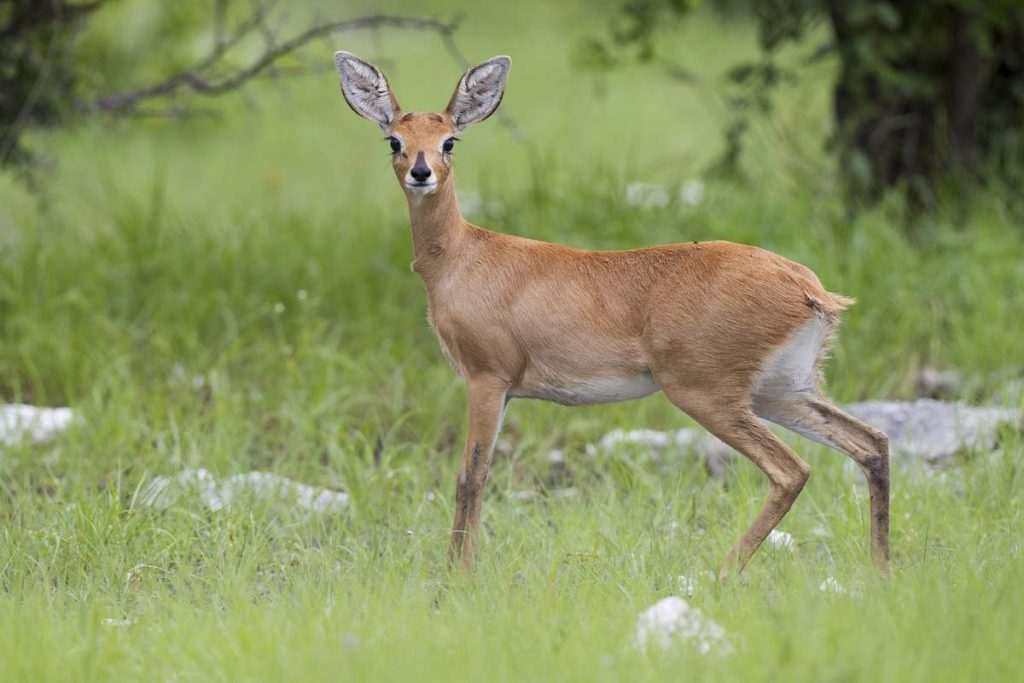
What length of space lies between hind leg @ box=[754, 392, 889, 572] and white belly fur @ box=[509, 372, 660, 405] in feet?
1.14

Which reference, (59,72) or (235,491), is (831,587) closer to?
→ (235,491)

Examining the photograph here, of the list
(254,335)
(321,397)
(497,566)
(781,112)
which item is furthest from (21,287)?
(781,112)

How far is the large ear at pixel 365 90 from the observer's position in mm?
4309

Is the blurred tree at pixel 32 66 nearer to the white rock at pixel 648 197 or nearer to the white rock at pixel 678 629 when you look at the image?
the white rock at pixel 648 197

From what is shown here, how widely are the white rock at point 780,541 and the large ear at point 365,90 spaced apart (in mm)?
1666

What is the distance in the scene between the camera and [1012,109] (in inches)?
326

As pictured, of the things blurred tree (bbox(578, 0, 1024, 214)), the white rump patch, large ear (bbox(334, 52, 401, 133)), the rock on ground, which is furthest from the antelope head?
blurred tree (bbox(578, 0, 1024, 214))

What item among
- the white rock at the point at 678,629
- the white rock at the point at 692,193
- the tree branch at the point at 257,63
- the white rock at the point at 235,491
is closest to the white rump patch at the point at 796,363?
the white rock at the point at 678,629

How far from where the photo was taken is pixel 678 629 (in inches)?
129

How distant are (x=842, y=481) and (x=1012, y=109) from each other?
4012 mm

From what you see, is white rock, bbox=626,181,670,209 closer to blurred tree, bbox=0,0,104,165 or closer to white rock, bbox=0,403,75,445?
blurred tree, bbox=0,0,104,165

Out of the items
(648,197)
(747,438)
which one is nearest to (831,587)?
(747,438)

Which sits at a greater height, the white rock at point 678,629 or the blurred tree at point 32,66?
the blurred tree at point 32,66

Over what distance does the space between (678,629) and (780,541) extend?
1184mm
